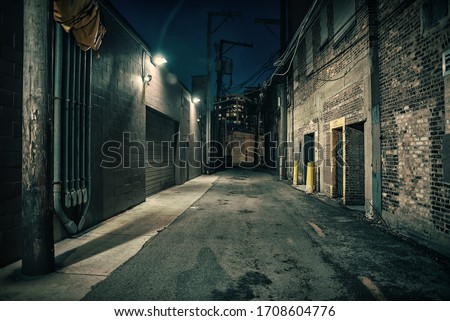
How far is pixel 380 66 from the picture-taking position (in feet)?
21.4

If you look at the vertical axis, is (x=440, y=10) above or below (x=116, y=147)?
above

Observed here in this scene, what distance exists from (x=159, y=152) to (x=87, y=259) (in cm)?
805

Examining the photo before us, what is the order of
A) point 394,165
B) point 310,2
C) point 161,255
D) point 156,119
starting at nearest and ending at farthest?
point 161,255 < point 394,165 < point 156,119 < point 310,2

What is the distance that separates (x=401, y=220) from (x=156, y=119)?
9.52 metres

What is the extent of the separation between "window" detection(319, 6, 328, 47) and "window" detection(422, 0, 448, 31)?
5.84m

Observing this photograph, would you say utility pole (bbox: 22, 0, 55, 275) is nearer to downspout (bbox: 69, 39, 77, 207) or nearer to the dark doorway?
downspout (bbox: 69, 39, 77, 207)

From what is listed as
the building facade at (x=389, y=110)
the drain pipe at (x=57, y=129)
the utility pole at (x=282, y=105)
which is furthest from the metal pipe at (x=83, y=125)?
the utility pole at (x=282, y=105)

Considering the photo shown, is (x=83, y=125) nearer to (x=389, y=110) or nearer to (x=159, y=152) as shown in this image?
(x=159, y=152)

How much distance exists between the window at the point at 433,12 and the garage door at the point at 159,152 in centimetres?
863

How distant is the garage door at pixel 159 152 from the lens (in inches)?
413

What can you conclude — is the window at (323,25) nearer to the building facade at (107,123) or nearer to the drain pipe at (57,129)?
the building facade at (107,123)

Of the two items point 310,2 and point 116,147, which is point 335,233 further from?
point 310,2

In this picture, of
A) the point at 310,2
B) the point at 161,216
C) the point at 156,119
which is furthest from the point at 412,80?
the point at 310,2
